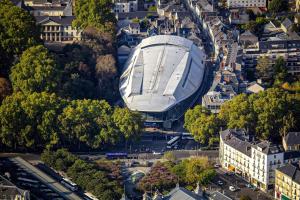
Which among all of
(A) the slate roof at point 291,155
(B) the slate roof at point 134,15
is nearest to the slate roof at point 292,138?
(A) the slate roof at point 291,155

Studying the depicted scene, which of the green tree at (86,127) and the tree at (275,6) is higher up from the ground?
the tree at (275,6)

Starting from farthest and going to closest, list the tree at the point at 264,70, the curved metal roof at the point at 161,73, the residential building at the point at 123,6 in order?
the residential building at the point at 123,6
the tree at the point at 264,70
the curved metal roof at the point at 161,73

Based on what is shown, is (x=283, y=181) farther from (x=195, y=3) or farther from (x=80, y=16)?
(x=195, y=3)

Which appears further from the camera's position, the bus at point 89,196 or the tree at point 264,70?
the tree at point 264,70

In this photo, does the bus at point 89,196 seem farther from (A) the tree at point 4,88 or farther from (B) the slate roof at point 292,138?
(A) the tree at point 4,88

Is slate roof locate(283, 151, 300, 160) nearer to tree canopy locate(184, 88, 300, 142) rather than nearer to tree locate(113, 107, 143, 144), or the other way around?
tree canopy locate(184, 88, 300, 142)

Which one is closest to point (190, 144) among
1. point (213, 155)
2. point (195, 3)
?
point (213, 155)

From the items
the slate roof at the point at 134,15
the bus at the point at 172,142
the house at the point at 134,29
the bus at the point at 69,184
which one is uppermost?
the slate roof at the point at 134,15
